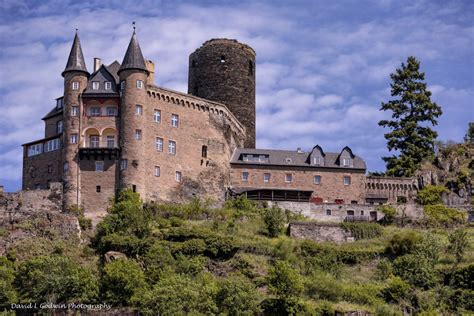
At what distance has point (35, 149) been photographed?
81625 millimetres

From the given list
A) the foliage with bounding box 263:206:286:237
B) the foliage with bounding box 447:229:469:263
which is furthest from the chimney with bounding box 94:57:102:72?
the foliage with bounding box 447:229:469:263

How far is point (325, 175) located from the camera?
86438mm

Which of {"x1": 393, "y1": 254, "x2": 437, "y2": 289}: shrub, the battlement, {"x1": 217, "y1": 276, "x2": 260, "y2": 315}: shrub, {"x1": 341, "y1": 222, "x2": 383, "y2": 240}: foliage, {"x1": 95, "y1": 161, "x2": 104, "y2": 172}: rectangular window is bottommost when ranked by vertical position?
{"x1": 217, "y1": 276, "x2": 260, "y2": 315}: shrub

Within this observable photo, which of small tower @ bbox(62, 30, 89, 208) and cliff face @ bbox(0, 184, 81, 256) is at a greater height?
small tower @ bbox(62, 30, 89, 208)

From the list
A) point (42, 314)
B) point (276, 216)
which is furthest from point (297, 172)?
point (42, 314)

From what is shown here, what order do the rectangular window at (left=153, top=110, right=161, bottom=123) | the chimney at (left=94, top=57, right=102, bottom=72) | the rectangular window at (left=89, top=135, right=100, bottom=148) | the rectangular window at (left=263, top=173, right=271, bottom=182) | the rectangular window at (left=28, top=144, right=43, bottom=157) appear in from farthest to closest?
the rectangular window at (left=263, top=173, right=271, bottom=182)
the chimney at (left=94, top=57, right=102, bottom=72)
the rectangular window at (left=28, top=144, right=43, bottom=157)
the rectangular window at (left=153, top=110, right=161, bottom=123)
the rectangular window at (left=89, top=135, right=100, bottom=148)

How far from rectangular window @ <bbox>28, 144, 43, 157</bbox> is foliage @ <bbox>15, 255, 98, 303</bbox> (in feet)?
Result: 54.4

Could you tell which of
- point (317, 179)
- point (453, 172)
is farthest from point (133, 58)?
point (453, 172)

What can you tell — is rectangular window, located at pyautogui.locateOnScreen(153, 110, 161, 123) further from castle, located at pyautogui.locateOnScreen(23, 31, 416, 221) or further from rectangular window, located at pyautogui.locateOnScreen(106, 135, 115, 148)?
rectangular window, located at pyautogui.locateOnScreen(106, 135, 115, 148)

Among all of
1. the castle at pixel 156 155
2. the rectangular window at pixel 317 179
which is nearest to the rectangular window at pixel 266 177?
the castle at pixel 156 155

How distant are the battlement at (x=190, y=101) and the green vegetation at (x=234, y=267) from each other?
30.0ft

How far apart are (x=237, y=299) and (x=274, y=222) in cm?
1488

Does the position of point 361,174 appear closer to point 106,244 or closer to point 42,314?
point 106,244

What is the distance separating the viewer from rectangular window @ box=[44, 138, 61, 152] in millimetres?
79938
